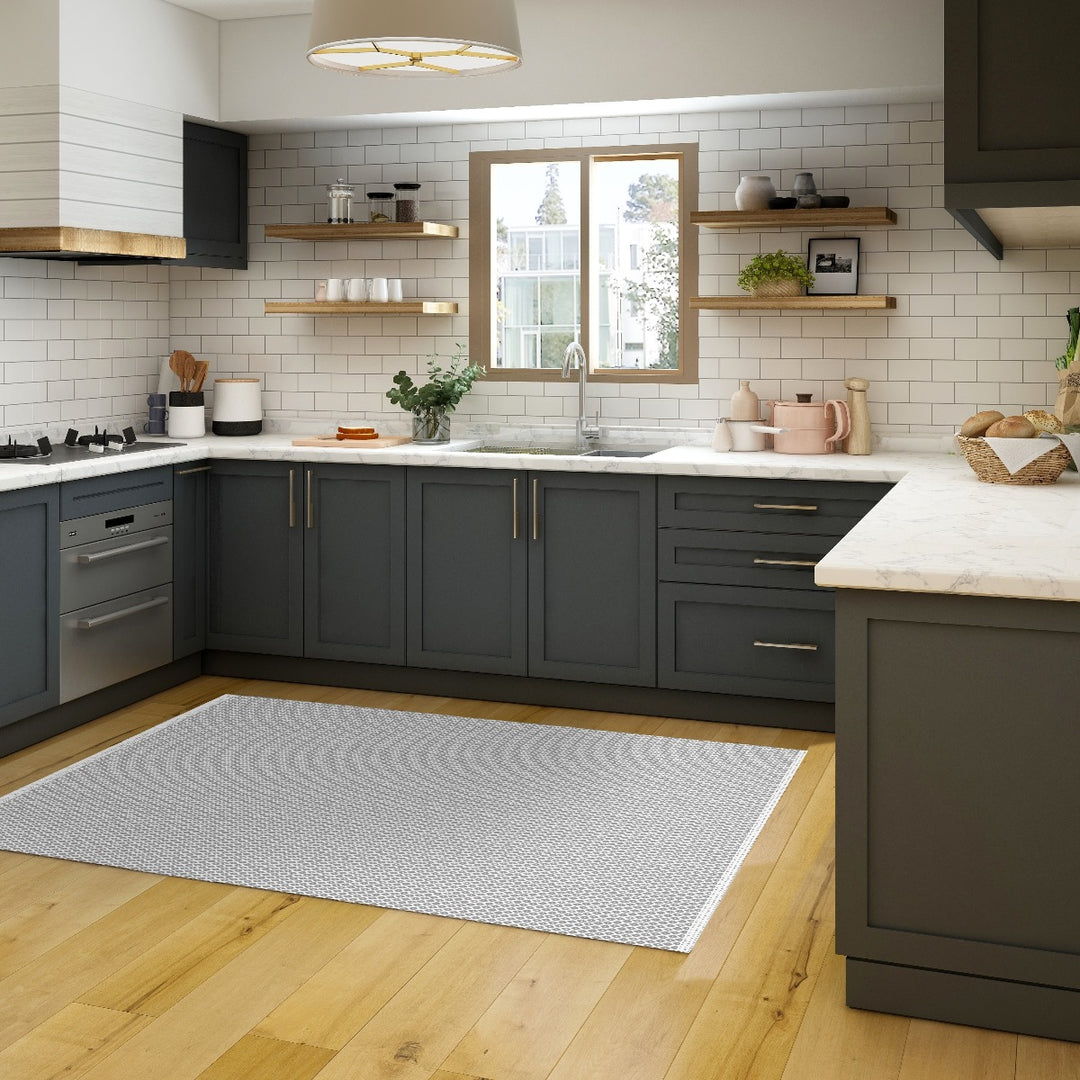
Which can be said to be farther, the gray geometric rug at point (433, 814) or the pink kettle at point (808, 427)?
the pink kettle at point (808, 427)

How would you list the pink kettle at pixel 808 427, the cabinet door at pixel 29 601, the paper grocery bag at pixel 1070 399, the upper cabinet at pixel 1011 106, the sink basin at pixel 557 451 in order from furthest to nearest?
1. the sink basin at pixel 557 451
2. the pink kettle at pixel 808 427
3. the cabinet door at pixel 29 601
4. the paper grocery bag at pixel 1070 399
5. the upper cabinet at pixel 1011 106

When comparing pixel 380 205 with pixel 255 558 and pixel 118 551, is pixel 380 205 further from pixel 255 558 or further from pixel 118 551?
pixel 118 551

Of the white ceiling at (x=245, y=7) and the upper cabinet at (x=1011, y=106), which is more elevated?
the white ceiling at (x=245, y=7)

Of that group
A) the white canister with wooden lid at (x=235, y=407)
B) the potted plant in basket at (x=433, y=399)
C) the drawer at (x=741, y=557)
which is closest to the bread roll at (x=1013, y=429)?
the drawer at (x=741, y=557)

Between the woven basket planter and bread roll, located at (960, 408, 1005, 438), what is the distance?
3.94ft

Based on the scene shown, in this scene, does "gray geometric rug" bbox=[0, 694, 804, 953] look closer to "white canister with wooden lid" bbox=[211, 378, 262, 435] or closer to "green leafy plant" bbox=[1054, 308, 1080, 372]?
"white canister with wooden lid" bbox=[211, 378, 262, 435]

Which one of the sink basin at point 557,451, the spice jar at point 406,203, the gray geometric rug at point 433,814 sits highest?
the spice jar at point 406,203

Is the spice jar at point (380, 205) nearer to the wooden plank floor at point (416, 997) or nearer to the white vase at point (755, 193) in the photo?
the white vase at point (755, 193)

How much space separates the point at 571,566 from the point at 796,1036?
2473mm

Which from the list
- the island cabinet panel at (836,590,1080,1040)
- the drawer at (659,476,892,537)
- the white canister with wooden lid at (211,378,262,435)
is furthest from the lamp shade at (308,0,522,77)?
the white canister with wooden lid at (211,378,262,435)

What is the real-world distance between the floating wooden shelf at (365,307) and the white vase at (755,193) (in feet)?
4.23

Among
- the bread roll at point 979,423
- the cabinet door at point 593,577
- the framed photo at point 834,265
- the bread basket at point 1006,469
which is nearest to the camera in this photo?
the bread basket at point 1006,469

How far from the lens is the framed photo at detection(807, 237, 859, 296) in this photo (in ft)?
16.7

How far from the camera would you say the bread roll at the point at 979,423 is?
3.97 metres
